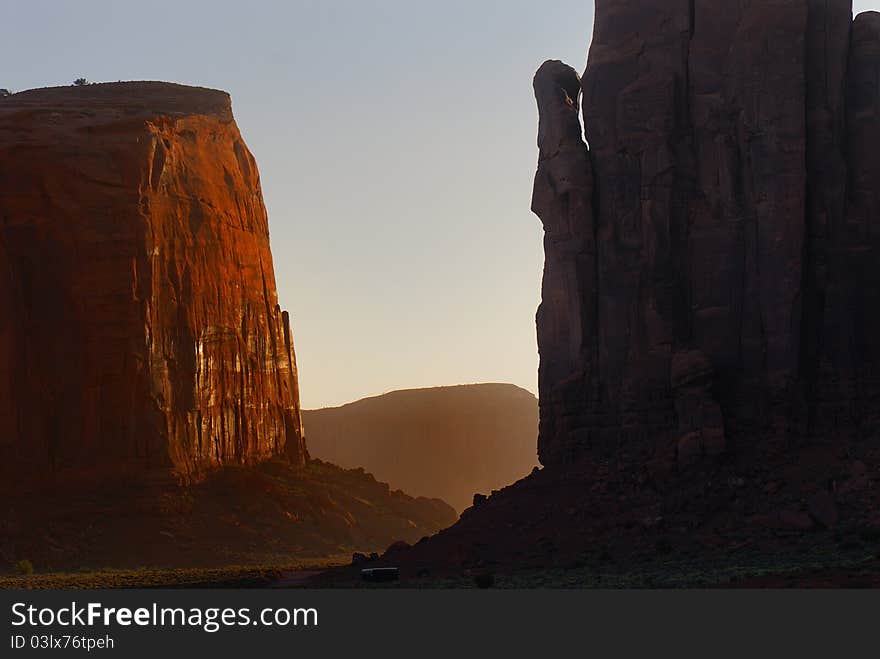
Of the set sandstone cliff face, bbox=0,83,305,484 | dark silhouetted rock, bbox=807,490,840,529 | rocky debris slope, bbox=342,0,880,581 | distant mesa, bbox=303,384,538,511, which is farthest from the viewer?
distant mesa, bbox=303,384,538,511

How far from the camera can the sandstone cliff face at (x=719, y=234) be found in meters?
49.8

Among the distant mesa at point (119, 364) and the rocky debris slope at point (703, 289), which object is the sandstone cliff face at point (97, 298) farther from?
the rocky debris slope at point (703, 289)

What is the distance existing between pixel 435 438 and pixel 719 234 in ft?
359

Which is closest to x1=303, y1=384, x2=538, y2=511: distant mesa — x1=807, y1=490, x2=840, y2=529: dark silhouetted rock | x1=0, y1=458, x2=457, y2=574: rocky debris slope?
x1=0, y1=458, x2=457, y2=574: rocky debris slope

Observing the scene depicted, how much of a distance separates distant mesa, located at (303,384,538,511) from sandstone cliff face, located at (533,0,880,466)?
9436 cm

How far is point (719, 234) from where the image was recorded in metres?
51.2

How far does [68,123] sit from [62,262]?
6.64 metres

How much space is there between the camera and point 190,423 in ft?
254


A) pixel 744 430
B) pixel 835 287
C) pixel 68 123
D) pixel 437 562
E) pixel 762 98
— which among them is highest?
pixel 68 123

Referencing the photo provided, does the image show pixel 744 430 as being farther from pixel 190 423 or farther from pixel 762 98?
pixel 190 423

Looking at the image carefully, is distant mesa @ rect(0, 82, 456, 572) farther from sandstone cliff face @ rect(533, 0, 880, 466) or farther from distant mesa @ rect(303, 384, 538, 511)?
distant mesa @ rect(303, 384, 538, 511)

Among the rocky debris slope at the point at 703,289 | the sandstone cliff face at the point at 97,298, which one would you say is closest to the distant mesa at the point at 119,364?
the sandstone cliff face at the point at 97,298

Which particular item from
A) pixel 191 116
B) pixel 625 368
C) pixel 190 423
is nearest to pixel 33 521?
pixel 190 423

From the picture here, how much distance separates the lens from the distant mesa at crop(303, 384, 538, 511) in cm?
15362
